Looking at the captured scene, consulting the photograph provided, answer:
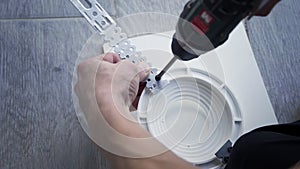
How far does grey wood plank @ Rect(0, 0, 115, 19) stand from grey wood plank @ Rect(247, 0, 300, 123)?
0.99ft

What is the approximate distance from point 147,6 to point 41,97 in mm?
275

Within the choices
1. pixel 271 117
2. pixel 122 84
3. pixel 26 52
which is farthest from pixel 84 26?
pixel 271 117

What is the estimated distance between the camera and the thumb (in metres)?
0.70

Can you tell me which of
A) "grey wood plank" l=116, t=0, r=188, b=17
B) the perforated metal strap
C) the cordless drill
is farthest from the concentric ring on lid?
the cordless drill

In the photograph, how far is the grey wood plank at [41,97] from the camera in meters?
0.75

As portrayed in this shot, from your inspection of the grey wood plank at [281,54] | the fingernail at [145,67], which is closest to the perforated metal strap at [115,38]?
the fingernail at [145,67]

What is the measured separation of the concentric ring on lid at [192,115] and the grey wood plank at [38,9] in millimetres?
210

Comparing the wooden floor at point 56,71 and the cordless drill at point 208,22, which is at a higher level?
the cordless drill at point 208,22

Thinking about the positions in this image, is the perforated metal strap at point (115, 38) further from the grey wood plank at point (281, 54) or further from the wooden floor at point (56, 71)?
the grey wood plank at point (281, 54)

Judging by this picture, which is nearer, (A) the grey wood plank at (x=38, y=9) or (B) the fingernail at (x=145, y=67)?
(B) the fingernail at (x=145, y=67)

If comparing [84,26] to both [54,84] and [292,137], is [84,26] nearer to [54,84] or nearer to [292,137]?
[54,84]

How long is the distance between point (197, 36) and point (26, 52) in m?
0.45

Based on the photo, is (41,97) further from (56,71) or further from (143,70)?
(143,70)

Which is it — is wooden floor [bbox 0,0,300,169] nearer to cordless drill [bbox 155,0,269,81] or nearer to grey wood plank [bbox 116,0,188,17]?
grey wood plank [bbox 116,0,188,17]
